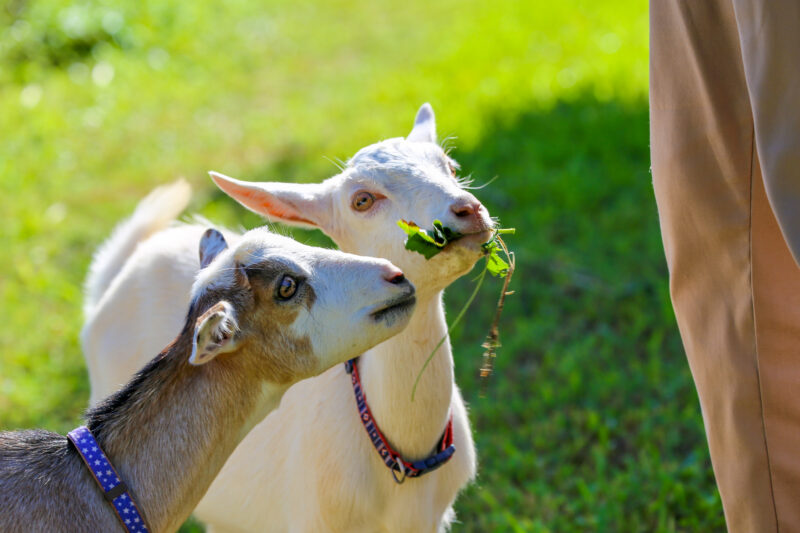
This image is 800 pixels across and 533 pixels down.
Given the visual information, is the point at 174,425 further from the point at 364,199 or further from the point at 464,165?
the point at 464,165

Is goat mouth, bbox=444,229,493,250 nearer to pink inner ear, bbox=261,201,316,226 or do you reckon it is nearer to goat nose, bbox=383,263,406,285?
goat nose, bbox=383,263,406,285

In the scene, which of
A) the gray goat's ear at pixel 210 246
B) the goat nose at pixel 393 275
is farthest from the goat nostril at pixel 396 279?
the gray goat's ear at pixel 210 246

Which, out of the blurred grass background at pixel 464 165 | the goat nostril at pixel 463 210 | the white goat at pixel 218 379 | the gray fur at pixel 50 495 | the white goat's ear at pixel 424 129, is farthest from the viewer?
the blurred grass background at pixel 464 165

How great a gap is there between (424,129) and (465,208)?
0.74m

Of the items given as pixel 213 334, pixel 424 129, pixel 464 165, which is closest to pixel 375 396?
pixel 213 334

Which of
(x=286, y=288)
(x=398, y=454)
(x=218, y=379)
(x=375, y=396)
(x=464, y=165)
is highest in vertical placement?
(x=286, y=288)

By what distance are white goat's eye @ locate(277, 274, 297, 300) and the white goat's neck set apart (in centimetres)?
48

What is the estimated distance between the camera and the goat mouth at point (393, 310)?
2.44m

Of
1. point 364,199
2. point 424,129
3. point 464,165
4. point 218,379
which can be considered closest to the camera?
point 218,379

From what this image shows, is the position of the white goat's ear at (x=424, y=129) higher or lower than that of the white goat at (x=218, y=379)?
higher

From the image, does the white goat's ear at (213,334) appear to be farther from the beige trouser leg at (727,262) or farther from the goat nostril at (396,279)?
the beige trouser leg at (727,262)

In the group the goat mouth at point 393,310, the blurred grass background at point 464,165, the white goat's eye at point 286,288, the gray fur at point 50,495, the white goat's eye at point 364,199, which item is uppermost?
the white goat's eye at point 364,199

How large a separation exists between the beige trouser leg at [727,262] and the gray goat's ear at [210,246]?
1.33 metres

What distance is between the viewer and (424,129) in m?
3.20
